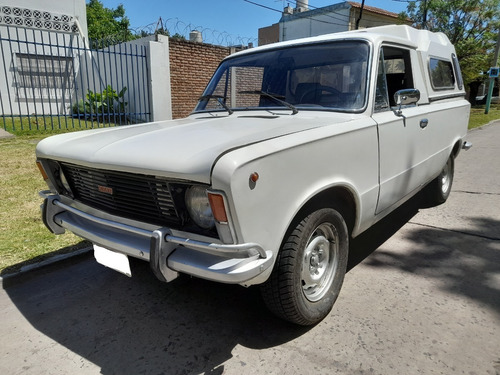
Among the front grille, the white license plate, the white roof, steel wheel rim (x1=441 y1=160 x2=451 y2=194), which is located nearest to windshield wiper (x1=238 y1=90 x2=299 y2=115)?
the white roof

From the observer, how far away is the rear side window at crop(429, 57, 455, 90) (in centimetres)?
418

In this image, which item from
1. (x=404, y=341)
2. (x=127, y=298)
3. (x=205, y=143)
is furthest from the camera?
(x=127, y=298)

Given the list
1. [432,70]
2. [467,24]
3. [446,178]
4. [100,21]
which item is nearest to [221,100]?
[432,70]

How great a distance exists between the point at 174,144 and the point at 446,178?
4.30 metres

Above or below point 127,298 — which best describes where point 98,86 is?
above

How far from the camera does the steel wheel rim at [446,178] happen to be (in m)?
5.02

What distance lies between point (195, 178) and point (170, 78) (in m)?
10.8

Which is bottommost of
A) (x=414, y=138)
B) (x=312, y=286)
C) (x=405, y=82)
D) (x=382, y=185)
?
(x=312, y=286)

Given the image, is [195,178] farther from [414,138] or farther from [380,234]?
[380,234]

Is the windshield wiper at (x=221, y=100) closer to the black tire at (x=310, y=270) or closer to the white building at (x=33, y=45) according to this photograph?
the black tire at (x=310, y=270)

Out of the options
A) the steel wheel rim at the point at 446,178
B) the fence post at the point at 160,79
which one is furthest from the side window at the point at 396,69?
the fence post at the point at 160,79

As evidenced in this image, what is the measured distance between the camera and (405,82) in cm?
381

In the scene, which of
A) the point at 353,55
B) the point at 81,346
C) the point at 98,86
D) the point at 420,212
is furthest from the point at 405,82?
the point at 98,86

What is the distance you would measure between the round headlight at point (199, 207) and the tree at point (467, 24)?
2202cm
